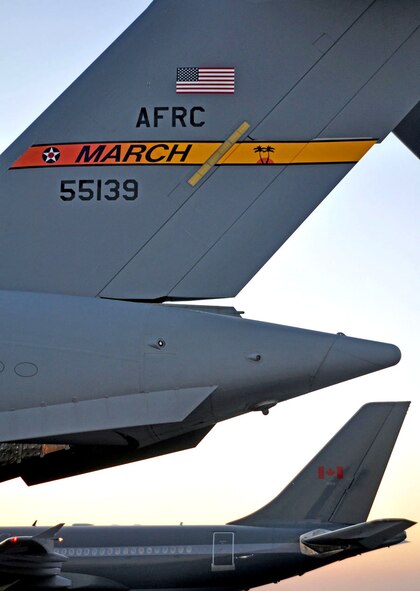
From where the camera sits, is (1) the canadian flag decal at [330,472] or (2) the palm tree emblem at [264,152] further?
(1) the canadian flag decal at [330,472]

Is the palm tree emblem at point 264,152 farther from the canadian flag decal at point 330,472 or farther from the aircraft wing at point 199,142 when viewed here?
the canadian flag decal at point 330,472

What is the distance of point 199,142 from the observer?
4.48 meters

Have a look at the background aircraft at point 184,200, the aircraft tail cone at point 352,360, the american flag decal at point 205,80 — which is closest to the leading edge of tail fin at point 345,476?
the background aircraft at point 184,200

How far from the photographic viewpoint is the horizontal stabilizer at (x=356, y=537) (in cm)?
1802

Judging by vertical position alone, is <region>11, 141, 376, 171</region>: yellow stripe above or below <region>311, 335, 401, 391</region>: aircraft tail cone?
above

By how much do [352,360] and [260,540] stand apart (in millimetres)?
16053

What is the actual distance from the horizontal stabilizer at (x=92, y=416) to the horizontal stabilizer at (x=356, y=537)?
1445cm

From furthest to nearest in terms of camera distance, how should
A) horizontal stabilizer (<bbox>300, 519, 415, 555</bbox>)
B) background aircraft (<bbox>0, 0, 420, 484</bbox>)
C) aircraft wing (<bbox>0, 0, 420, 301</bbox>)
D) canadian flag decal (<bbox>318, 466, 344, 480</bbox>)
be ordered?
canadian flag decal (<bbox>318, 466, 344, 480</bbox>), horizontal stabilizer (<bbox>300, 519, 415, 555</bbox>), aircraft wing (<bbox>0, 0, 420, 301</bbox>), background aircraft (<bbox>0, 0, 420, 484</bbox>)

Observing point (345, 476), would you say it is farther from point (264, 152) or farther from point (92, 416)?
point (92, 416)

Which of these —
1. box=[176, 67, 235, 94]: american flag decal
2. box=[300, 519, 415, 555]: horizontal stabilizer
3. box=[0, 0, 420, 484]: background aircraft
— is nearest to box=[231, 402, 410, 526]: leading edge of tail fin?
box=[300, 519, 415, 555]: horizontal stabilizer

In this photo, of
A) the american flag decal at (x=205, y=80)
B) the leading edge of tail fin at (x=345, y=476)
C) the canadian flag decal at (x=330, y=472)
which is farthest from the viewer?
the canadian flag decal at (x=330, y=472)

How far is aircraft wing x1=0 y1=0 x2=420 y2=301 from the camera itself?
4367mm

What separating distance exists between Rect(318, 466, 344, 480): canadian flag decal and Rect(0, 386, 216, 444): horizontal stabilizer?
57.3 feet

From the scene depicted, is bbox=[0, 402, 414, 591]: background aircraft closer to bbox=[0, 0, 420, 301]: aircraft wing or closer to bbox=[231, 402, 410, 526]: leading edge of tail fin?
bbox=[231, 402, 410, 526]: leading edge of tail fin
